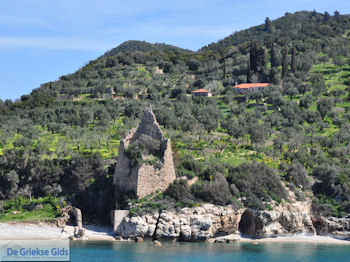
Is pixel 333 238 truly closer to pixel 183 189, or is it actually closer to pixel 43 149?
pixel 183 189

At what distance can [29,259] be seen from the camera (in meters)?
40.1

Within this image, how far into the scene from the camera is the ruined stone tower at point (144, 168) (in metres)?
54.5

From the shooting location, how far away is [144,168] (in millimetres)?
54625

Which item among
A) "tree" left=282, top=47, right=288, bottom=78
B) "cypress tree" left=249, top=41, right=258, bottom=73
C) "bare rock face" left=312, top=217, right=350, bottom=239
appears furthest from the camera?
"cypress tree" left=249, top=41, right=258, bottom=73

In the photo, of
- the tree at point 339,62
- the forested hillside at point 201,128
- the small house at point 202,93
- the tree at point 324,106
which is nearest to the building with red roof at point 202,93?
the small house at point 202,93

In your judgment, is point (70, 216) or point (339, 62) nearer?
point (70, 216)

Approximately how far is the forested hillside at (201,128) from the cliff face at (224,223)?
1.27 metres

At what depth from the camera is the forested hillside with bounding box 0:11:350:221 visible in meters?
58.2

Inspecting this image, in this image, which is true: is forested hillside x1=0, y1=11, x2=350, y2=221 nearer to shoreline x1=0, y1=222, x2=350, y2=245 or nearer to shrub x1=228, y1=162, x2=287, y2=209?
shrub x1=228, y1=162, x2=287, y2=209

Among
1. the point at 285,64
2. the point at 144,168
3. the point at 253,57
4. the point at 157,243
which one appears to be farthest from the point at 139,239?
the point at 253,57

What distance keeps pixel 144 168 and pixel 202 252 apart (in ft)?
40.6

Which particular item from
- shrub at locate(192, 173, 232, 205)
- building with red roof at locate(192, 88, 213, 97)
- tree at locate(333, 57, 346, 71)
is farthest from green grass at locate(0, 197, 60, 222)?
tree at locate(333, 57, 346, 71)

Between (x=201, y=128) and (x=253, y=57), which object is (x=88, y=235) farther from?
(x=253, y=57)

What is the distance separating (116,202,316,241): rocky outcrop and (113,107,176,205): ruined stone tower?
3972 millimetres
